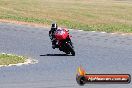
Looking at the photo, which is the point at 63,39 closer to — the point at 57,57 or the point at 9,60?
the point at 57,57

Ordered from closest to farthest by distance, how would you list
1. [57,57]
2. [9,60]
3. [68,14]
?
[9,60] < [57,57] < [68,14]

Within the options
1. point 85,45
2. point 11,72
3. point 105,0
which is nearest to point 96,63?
point 11,72

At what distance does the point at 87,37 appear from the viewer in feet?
121

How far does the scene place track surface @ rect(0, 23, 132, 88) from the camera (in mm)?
18297

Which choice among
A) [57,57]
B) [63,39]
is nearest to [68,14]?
[57,57]

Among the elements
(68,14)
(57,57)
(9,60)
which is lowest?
(68,14)

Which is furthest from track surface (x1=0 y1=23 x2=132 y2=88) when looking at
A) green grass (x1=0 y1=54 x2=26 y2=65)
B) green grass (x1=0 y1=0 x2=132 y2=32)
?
green grass (x1=0 y1=0 x2=132 y2=32)

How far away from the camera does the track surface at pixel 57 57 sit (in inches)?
720

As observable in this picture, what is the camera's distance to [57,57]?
27031 mm

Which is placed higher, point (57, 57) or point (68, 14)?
point (57, 57)

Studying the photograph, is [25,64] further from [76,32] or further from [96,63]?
[76,32]

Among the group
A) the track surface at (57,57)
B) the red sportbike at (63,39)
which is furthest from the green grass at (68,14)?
the red sportbike at (63,39)

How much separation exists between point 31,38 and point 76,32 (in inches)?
189

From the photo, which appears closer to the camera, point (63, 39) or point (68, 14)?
point (63, 39)
